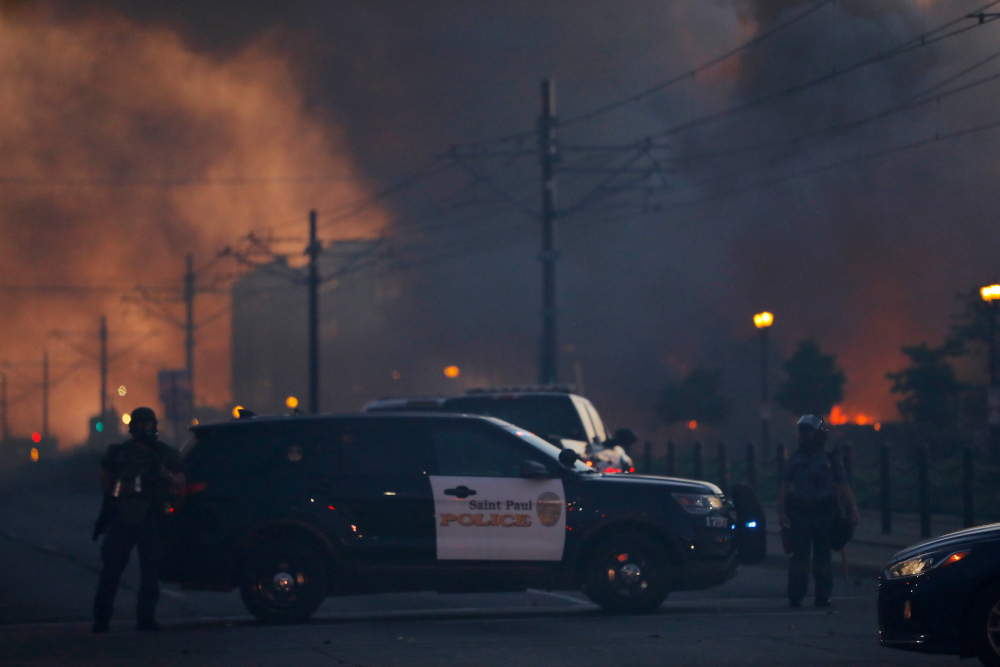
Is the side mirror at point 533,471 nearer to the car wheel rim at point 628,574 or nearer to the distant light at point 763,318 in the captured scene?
the car wheel rim at point 628,574

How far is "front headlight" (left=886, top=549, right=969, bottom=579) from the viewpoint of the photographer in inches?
272

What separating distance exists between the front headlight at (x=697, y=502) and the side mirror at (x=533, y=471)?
43.8 inches

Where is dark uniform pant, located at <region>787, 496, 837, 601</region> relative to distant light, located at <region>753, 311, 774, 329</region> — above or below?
below

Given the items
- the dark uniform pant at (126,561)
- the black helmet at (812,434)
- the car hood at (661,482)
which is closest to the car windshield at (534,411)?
the car hood at (661,482)

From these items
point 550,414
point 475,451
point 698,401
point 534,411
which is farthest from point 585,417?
point 698,401

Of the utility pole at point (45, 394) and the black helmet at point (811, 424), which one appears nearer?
the black helmet at point (811, 424)

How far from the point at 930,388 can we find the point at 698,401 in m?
9.61

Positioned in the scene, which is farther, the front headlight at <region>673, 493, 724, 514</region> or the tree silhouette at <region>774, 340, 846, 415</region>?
the tree silhouette at <region>774, 340, 846, 415</region>

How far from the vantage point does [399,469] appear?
10086 mm

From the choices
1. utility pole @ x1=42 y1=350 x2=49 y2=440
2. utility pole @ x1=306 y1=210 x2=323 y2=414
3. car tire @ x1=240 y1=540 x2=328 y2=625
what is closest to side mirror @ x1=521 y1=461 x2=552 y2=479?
car tire @ x1=240 y1=540 x2=328 y2=625

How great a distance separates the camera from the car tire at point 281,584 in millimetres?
9844

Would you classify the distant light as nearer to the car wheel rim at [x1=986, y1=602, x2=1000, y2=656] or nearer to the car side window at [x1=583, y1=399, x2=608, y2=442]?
the car side window at [x1=583, y1=399, x2=608, y2=442]

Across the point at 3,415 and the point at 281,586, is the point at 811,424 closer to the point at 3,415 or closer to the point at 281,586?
the point at 281,586

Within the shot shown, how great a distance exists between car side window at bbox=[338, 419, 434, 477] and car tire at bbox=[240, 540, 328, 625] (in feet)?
2.64
